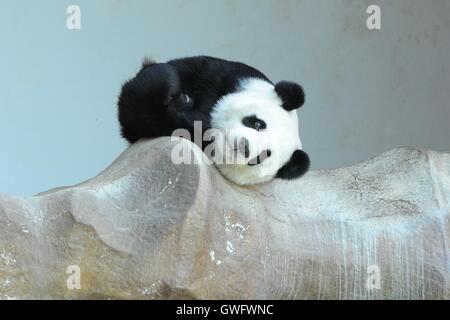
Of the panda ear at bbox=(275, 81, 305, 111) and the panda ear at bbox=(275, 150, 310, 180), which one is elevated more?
the panda ear at bbox=(275, 81, 305, 111)

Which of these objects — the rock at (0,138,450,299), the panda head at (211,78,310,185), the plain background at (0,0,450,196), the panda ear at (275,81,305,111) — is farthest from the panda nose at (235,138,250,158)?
the plain background at (0,0,450,196)

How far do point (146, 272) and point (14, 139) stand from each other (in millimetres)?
1800

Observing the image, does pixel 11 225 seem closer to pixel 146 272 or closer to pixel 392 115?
pixel 146 272

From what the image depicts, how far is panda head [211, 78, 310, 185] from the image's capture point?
9.75ft

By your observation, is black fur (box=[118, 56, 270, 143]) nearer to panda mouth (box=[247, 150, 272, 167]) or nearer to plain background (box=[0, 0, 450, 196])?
panda mouth (box=[247, 150, 272, 167])

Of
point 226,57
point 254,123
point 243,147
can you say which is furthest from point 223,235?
point 226,57

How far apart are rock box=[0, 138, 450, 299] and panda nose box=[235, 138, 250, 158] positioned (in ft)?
0.34

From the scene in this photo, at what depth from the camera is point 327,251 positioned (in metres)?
2.87

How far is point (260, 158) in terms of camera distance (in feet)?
9.89

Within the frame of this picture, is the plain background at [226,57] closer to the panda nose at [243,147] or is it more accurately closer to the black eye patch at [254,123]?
the black eye patch at [254,123]

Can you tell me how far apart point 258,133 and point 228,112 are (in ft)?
0.43

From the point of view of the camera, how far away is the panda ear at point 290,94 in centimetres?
314

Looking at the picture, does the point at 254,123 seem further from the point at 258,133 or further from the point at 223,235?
the point at 223,235

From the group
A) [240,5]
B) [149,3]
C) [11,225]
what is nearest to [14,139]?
[149,3]
